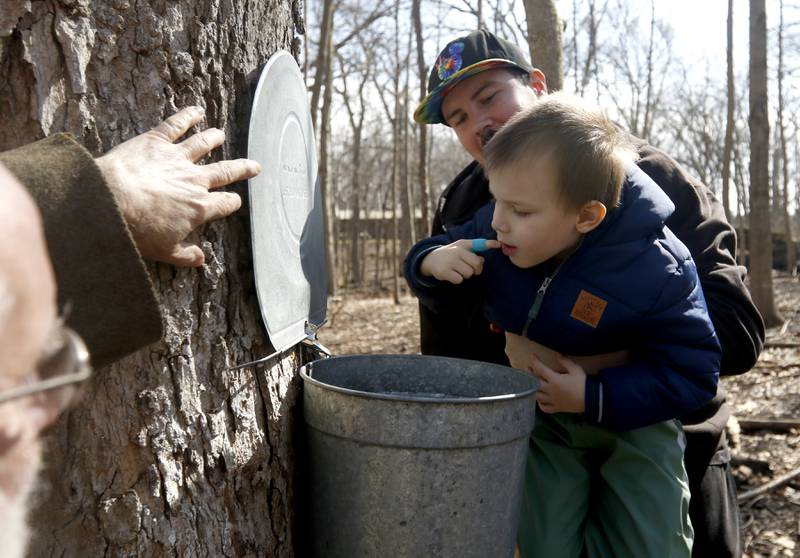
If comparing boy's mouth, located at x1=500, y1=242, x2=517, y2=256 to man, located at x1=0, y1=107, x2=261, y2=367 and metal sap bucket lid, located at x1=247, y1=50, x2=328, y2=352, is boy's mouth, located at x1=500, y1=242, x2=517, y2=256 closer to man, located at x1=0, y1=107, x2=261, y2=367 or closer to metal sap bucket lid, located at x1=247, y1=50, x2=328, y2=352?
metal sap bucket lid, located at x1=247, y1=50, x2=328, y2=352

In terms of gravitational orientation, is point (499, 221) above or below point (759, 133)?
below

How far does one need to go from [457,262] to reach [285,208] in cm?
45

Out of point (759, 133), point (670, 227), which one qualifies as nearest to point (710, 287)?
point (670, 227)

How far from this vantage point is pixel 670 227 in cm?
223

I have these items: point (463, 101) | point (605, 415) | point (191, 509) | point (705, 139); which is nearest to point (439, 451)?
point (191, 509)

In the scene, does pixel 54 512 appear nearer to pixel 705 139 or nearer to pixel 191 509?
pixel 191 509

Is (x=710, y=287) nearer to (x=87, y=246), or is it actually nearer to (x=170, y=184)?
(x=170, y=184)

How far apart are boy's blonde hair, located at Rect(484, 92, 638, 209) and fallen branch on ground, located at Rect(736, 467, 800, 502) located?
110 inches

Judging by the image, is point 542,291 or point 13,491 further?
point 542,291

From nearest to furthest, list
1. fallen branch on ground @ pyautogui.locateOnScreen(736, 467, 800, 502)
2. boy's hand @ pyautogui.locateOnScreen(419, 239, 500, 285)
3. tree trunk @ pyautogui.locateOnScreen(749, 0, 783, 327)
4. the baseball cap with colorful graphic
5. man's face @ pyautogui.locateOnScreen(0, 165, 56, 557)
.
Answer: man's face @ pyautogui.locateOnScreen(0, 165, 56, 557)
boy's hand @ pyautogui.locateOnScreen(419, 239, 500, 285)
the baseball cap with colorful graphic
fallen branch on ground @ pyautogui.locateOnScreen(736, 467, 800, 502)
tree trunk @ pyautogui.locateOnScreen(749, 0, 783, 327)

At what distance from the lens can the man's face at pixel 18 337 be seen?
62 centimetres

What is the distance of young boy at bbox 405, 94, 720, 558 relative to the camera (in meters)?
1.70

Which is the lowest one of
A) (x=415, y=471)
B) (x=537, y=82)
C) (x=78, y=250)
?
(x=415, y=471)

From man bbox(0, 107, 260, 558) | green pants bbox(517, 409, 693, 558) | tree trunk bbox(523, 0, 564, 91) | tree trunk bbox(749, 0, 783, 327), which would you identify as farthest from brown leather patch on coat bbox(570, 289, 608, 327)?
tree trunk bbox(749, 0, 783, 327)
